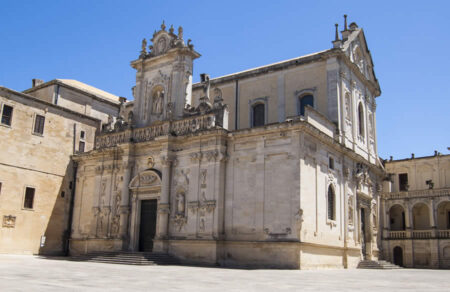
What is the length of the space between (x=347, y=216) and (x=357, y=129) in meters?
7.00

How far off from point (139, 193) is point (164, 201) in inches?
101

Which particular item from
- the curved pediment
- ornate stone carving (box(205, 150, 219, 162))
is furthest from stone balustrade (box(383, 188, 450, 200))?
the curved pediment

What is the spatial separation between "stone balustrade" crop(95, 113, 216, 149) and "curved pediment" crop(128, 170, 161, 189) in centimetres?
217

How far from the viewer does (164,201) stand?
83.9 feet

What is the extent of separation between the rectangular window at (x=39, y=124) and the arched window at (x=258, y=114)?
14045mm

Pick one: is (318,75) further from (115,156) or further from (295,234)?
(115,156)

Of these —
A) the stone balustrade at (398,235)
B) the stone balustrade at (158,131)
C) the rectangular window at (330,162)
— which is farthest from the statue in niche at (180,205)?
the stone balustrade at (398,235)

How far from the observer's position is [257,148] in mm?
23672

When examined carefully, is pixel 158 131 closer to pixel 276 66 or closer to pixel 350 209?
pixel 276 66

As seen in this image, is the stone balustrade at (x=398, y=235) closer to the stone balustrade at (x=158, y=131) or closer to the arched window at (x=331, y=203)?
the arched window at (x=331, y=203)

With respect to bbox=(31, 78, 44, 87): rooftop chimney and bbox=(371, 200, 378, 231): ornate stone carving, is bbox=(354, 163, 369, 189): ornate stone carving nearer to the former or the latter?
bbox=(371, 200, 378, 231): ornate stone carving

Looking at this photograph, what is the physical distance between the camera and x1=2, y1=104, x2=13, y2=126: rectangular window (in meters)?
27.6

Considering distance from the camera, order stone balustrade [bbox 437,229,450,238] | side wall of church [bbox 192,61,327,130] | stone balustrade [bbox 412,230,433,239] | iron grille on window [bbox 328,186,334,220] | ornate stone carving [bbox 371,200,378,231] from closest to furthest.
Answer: iron grille on window [bbox 328,186,334,220]
side wall of church [bbox 192,61,327,130]
ornate stone carving [bbox 371,200,378,231]
stone balustrade [bbox 437,229,450,238]
stone balustrade [bbox 412,230,433,239]

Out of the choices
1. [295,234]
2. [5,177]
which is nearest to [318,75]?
[295,234]
